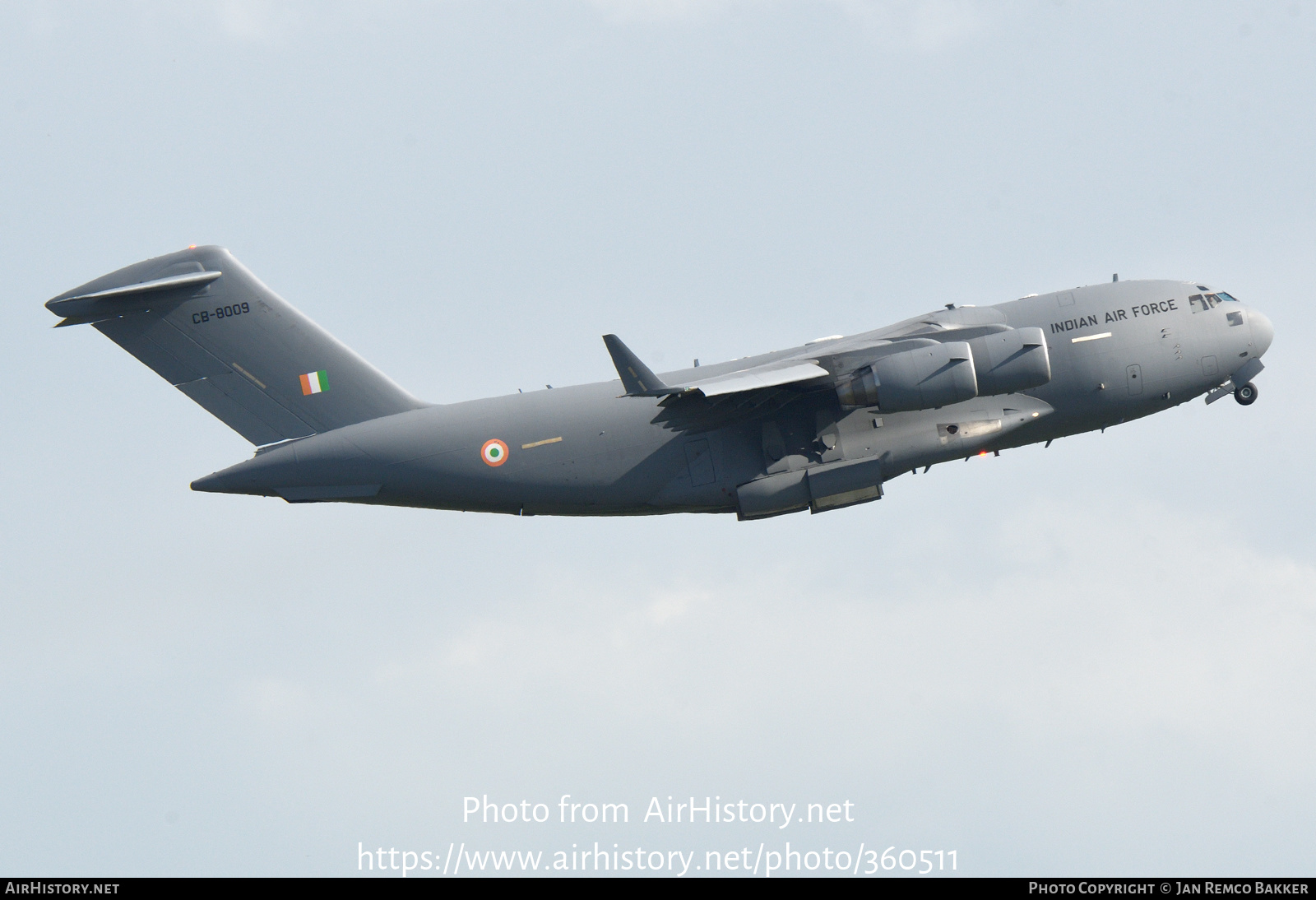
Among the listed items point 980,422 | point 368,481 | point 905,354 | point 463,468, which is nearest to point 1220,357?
point 980,422

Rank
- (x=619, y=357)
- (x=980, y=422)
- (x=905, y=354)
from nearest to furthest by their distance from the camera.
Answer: (x=619, y=357) → (x=905, y=354) → (x=980, y=422)

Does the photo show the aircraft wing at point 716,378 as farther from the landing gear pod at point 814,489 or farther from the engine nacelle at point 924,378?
the landing gear pod at point 814,489

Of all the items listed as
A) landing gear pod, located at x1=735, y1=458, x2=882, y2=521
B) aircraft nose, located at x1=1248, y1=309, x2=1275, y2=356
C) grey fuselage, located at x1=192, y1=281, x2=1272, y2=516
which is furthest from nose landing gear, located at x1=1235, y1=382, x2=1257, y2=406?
landing gear pod, located at x1=735, y1=458, x2=882, y2=521

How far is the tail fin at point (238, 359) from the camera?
20672 mm

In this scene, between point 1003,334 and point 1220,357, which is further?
point 1220,357

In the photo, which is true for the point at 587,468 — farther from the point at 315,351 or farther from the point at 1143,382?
the point at 1143,382

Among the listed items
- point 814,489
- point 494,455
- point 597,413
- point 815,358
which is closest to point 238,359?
point 494,455

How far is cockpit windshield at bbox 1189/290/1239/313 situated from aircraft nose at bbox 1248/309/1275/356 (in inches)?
17.6

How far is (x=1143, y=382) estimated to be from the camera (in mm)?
21078

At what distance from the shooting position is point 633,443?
2044 cm

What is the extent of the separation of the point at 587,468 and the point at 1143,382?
8078 millimetres

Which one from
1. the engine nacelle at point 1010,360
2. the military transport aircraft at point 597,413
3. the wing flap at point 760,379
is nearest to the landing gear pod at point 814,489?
the military transport aircraft at point 597,413

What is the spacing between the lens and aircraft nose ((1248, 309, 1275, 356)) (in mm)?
21594

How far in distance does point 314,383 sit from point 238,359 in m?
1.13
